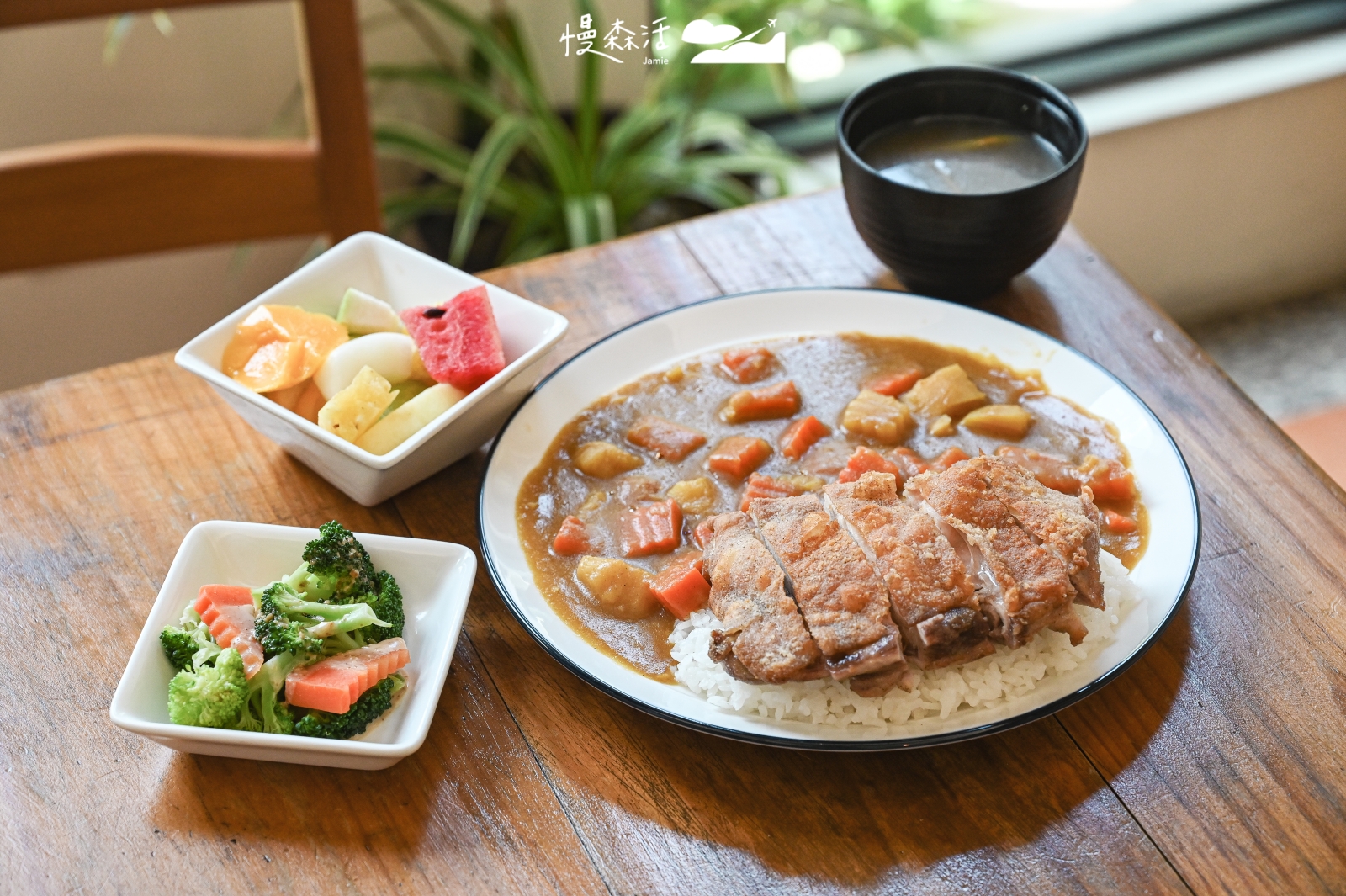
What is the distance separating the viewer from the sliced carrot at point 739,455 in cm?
199

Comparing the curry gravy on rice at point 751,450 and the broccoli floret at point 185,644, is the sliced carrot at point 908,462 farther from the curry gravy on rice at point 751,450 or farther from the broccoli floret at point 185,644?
the broccoli floret at point 185,644

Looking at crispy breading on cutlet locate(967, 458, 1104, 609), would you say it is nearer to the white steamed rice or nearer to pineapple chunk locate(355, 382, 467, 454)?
the white steamed rice

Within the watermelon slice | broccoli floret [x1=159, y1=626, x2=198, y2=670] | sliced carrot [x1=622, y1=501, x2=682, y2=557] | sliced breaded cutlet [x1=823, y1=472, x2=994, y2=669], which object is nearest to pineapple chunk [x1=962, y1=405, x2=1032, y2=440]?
sliced breaded cutlet [x1=823, y1=472, x2=994, y2=669]

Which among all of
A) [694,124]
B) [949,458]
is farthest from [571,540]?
[694,124]

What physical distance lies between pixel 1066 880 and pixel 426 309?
4.61ft

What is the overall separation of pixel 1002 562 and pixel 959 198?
0.90 meters

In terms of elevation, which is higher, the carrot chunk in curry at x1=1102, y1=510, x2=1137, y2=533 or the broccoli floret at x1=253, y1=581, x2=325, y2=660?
the broccoli floret at x1=253, y1=581, x2=325, y2=660

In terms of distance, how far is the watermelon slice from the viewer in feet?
6.37

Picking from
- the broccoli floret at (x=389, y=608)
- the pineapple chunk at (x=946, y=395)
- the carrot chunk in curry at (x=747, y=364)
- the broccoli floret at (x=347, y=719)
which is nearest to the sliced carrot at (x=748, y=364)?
the carrot chunk in curry at (x=747, y=364)

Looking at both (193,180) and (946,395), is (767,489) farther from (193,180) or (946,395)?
(193,180)

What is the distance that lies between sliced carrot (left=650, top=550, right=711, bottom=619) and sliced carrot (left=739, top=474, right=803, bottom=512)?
19cm

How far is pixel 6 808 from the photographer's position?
5.16ft

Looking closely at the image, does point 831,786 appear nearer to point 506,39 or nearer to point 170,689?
point 170,689

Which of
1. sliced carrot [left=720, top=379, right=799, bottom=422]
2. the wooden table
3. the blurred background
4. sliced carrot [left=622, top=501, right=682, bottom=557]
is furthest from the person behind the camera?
Result: the blurred background
